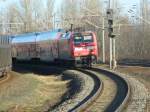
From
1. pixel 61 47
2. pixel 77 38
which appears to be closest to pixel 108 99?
pixel 77 38

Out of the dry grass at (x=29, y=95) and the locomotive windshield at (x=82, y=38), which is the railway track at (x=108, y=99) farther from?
the locomotive windshield at (x=82, y=38)

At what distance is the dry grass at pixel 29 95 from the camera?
59.8ft

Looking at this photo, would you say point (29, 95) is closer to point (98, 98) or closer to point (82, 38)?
point (98, 98)

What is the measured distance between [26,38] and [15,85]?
22.8 m

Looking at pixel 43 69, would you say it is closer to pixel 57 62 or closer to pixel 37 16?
pixel 57 62

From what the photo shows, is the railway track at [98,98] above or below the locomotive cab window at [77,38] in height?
below

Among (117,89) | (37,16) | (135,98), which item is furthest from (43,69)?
(37,16)

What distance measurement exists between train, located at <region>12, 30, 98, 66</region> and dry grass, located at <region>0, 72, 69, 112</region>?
26.4 feet

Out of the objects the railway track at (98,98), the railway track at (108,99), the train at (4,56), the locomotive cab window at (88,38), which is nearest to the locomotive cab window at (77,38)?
the locomotive cab window at (88,38)

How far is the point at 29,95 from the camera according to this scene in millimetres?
21812

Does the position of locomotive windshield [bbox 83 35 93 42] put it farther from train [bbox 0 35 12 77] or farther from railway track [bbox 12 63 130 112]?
railway track [bbox 12 63 130 112]

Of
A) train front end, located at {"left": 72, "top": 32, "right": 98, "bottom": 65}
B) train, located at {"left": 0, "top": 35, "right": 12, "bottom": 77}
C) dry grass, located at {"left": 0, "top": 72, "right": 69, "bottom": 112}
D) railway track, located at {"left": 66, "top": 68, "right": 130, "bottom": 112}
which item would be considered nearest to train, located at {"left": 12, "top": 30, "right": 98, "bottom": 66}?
train front end, located at {"left": 72, "top": 32, "right": 98, "bottom": 65}

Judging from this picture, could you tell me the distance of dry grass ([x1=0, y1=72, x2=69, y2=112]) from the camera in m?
18.2

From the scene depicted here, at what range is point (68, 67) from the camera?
130ft
